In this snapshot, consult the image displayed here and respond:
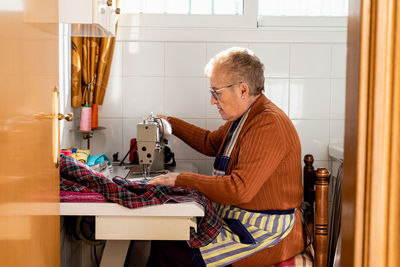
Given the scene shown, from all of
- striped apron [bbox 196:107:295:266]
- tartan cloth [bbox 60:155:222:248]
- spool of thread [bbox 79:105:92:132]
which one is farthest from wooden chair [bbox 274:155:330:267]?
spool of thread [bbox 79:105:92:132]

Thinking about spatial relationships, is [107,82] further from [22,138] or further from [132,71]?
[22,138]

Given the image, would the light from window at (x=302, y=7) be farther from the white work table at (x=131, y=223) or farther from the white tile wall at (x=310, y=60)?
the white work table at (x=131, y=223)

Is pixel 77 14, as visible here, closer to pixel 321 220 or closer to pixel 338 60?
pixel 321 220

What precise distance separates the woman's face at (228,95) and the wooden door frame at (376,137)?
1490mm

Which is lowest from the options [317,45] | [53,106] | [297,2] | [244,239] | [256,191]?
[244,239]

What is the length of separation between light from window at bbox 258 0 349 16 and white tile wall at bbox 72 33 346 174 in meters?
0.26

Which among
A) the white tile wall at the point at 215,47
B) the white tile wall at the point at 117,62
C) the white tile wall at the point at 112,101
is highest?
the white tile wall at the point at 215,47

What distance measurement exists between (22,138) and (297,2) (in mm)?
2315

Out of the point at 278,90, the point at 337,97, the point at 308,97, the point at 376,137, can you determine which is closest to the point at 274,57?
the point at 278,90

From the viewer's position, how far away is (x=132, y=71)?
2865 mm

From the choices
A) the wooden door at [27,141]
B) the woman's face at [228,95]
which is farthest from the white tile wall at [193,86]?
the wooden door at [27,141]

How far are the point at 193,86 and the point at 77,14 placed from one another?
3.77 ft

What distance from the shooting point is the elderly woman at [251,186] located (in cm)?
185

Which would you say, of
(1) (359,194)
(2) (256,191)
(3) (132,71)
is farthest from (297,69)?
(1) (359,194)
